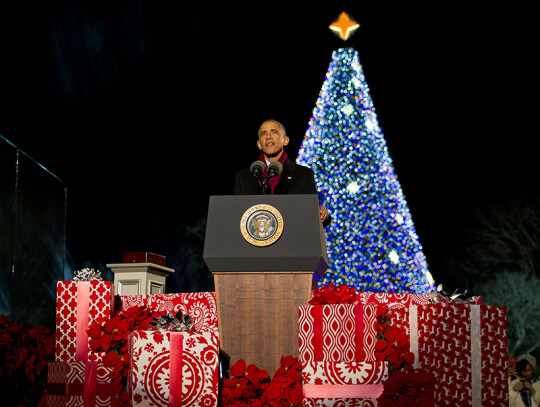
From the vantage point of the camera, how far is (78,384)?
3.37 meters

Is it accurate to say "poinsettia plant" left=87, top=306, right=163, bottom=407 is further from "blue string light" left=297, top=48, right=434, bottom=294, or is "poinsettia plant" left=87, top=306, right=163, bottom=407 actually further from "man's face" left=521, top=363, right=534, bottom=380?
"blue string light" left=297, top=48, right=434, bottom=294

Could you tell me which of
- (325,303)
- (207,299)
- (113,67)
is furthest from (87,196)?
(325,303)

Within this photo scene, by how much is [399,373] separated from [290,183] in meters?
1.36

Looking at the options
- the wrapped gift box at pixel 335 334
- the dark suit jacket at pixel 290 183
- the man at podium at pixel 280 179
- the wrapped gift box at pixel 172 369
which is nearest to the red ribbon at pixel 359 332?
the wrapped gift box at pixel 335 334

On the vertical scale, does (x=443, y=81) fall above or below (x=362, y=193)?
above

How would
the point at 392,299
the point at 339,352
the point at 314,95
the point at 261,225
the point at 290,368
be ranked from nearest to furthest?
the point at 339,352 < the point at 290,368 < the point at 261,225 < the point at 392,299 < the point at 314,95

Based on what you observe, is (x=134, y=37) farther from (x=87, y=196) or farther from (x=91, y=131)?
(x=87, y=196)

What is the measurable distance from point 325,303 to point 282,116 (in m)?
11.2

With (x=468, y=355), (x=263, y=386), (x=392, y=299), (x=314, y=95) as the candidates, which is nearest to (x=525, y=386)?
(x=392, y=299)

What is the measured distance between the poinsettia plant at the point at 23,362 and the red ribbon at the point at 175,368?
1486 mm

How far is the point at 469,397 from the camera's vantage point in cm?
292

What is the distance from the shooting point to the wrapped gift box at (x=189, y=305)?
13.0 ft

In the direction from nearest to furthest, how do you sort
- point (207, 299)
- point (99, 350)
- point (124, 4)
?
point (99, 350)
point (207, 299)
point (124, 4)

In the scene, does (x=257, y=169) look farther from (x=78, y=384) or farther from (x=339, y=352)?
(x=78, y=384)
